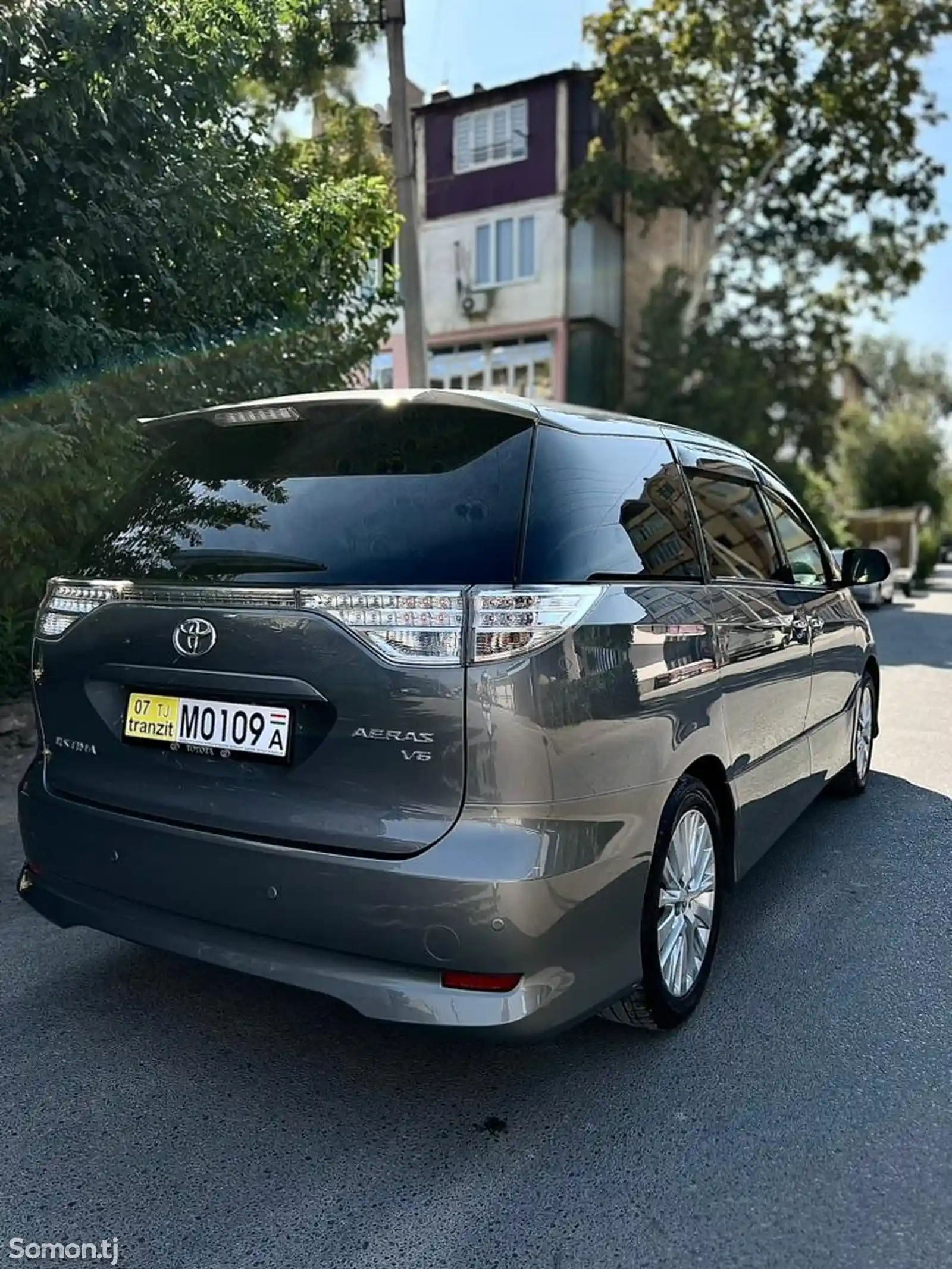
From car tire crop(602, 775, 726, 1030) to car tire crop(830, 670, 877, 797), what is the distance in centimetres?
224

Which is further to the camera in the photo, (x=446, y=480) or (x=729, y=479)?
(x=729, y=479)

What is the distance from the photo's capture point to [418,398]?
8.77 feet

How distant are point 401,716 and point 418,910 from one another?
17.6 inches

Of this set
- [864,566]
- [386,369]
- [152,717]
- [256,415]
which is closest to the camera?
[152,717]

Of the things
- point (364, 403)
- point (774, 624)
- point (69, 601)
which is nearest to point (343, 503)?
point (364, 403)

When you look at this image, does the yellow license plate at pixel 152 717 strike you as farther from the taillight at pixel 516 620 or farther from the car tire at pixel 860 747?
the car tire at pixel 860 747

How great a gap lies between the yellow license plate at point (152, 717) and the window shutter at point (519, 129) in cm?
2258

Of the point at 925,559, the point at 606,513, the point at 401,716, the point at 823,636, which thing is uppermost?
the point at 606,513

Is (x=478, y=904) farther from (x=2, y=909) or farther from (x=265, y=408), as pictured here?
(x=2, y=909)

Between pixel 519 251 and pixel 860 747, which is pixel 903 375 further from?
pixel 860 747

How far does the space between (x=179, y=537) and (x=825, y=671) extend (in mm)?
2952

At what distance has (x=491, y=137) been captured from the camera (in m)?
22.8

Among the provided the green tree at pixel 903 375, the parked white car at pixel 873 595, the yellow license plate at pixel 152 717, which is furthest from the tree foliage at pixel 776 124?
the green tree at pixel 903 375

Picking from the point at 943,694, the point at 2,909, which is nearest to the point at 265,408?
the point at 2,909
